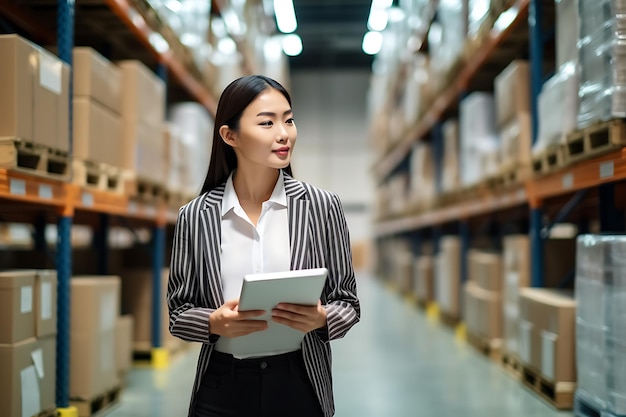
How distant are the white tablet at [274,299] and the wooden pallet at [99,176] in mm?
2979

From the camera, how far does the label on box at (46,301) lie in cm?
376

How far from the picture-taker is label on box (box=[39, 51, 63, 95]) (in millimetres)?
3740

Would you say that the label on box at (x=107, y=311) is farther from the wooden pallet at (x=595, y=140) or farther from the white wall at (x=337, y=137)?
Result: the white wall at (x=337, y=137)

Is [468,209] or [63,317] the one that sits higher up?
[468,209]

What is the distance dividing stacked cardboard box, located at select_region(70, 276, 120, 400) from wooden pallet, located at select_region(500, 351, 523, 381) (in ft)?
10.7

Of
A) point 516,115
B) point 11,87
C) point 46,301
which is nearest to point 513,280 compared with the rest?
point 516,115

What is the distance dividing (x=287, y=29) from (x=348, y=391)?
37.6 ft

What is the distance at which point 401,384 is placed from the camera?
5.52 m

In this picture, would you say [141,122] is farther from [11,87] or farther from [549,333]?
[549,333]

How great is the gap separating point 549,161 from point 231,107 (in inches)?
143

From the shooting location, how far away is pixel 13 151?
3.41 meters

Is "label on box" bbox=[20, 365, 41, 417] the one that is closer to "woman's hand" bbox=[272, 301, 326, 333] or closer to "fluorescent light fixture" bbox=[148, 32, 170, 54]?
"woman's hand" bbox=[272, 301, 326, 333]

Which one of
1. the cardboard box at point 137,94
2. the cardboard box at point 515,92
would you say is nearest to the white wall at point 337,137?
the cardboard box at point 515,92

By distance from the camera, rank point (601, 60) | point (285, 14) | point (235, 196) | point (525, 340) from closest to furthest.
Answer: point (235, 196), point (601, 60), point (525, 340), point (285, 14)
